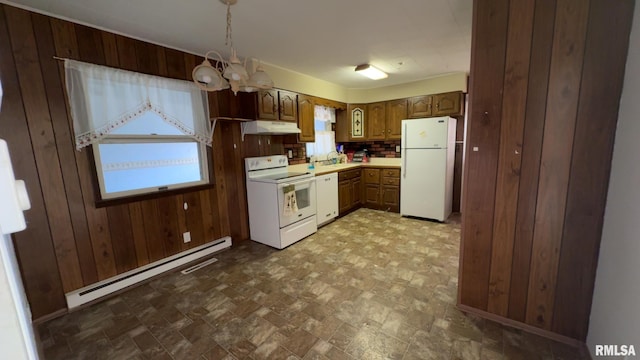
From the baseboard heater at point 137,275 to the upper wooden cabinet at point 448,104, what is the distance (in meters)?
3.79

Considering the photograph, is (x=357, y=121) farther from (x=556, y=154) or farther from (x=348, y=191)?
→ (x=556, y=154)

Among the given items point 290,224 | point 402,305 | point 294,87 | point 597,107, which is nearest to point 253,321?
point 402,305

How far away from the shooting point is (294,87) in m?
3.86

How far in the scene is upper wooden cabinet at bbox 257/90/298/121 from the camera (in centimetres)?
332

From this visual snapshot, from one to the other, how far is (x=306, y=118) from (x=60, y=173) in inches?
113

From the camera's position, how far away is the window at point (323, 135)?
15.8 ft

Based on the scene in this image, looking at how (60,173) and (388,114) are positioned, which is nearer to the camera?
(60,173)

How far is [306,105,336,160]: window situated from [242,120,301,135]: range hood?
112 centimetres

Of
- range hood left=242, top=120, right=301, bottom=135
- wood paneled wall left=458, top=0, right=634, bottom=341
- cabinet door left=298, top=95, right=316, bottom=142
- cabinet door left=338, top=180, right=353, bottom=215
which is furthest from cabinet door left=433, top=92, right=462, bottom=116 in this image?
wood paneled wall left=458, top=0, right=634, bottom=341

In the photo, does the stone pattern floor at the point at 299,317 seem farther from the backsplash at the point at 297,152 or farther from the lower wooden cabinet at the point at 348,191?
the backsplash at the point at 297,152

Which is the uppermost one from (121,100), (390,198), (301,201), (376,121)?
(121,100)

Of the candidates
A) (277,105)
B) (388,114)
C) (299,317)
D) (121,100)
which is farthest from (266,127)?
(388,114)

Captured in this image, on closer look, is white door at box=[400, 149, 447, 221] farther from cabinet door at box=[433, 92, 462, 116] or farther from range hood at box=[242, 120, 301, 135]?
range hood at box=[242, 120, 301, 135]

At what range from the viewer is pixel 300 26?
2.35 m
